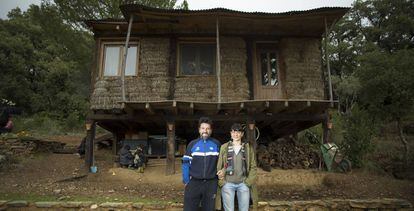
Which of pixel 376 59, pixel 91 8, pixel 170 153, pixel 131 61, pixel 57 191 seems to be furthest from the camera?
pixel 91 8

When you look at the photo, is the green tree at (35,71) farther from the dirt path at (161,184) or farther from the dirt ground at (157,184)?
the dirt path at (161,184)

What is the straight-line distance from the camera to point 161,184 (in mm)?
9375

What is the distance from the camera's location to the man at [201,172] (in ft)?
15.6

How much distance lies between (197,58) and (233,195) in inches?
296

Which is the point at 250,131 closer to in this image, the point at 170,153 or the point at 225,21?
the point at 170,153

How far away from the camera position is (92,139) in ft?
36.0

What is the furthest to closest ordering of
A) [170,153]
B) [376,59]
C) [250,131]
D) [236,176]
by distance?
1. [376,59]
2. [250,131]
3. [170,153]
4. [236,176]

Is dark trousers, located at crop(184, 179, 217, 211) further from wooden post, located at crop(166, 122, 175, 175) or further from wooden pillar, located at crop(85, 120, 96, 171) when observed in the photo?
wooden pillar, located at crop(85, 120, 96, 171)

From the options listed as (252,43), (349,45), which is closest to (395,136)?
(349,45)

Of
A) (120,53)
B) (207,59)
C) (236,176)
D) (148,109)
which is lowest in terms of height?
(236,176)

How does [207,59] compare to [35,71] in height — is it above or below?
below

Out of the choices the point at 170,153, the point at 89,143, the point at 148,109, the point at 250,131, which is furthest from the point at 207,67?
the point at 89,143

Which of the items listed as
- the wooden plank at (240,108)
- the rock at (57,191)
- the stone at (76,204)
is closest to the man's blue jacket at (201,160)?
the stone at (76,204)

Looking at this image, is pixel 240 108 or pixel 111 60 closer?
pixel 240 108
